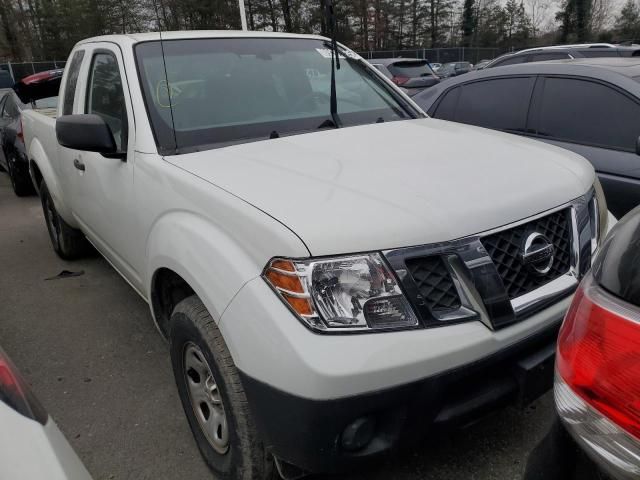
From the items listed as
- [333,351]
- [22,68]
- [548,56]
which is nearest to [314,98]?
[333,351]

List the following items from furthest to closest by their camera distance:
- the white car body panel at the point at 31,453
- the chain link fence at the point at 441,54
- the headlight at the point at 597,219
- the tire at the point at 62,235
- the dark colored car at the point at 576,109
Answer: the chain link fence at the point at 441,54, the tire at the point at 62,235, the dark colored car at the point at 576,109, the headlight at the point at 597,219, the white car body panel at the point at 31,453

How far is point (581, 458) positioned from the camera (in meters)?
1.06

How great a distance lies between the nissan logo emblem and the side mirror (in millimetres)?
1948

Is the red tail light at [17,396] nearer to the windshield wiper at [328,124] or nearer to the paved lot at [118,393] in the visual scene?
the paved lot at [118,393]

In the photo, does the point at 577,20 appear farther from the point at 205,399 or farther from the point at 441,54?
the point at 205,399

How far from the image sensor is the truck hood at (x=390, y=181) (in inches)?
64.9

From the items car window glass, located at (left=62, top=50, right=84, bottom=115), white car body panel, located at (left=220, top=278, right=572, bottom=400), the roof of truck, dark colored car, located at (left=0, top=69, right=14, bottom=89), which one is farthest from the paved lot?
dark colored car, located at (left=0, top=69, right=14, bottom=89)

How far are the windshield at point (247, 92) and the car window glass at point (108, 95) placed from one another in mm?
217

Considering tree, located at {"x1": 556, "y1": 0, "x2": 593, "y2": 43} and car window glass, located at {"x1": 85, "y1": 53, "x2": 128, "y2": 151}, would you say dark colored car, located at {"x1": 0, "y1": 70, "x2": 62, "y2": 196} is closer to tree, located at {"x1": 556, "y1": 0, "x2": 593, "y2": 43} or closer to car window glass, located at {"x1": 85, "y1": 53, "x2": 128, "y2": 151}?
car window glass, located at {"x1": 85, "y1": 53, "x2": 128, "y2": 151}

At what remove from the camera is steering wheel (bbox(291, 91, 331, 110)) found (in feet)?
9.64

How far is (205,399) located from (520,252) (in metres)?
1.33

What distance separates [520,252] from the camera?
181 cm

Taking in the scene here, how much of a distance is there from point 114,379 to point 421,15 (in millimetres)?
55313

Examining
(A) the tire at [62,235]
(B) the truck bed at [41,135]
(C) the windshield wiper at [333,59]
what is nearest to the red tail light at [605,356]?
(C) the windshield wiper at [333,59]
